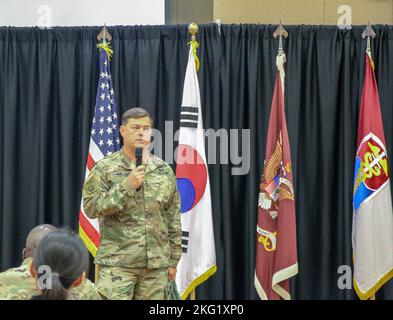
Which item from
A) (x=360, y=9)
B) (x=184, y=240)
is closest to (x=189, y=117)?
(x=184, y=240)

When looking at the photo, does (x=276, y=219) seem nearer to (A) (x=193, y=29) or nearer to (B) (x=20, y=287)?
(A) (x=193, y=29)

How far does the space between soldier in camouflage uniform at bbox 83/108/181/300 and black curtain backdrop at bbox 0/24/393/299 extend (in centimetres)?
130

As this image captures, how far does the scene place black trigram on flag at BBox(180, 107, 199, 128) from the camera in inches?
211

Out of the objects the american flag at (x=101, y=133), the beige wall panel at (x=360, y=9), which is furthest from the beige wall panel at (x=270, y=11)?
the american flag at (x=101, y=133)

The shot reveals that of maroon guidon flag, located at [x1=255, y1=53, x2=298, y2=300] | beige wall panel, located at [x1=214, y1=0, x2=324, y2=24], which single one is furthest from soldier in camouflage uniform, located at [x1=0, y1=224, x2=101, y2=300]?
beige wall panel, located at [x1=214, y1=0, x2=324, y2=24]

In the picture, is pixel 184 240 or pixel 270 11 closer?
pixel 184 240

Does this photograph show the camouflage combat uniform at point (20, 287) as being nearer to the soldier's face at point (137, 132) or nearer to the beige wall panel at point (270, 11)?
the soldier's face at point (137, 132)

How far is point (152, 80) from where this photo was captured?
18.5 feet

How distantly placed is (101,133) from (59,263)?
312 centimetres

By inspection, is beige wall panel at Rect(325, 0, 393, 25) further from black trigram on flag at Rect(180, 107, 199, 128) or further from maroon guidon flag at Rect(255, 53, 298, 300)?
black trigram on flag at Rect(180, 107, 199, 128)

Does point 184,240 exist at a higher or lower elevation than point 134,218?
lower

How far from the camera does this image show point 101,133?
17.7 feet
